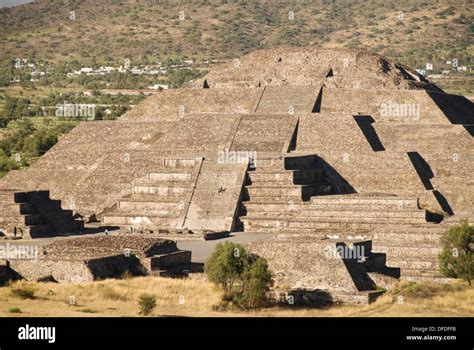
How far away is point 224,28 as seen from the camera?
6097 inches

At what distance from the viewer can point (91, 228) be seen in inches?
2544

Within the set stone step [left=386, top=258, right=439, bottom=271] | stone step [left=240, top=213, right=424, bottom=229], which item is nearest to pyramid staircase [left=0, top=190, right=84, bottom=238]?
stone step [left=240, top=213, right=424, bottom=229]

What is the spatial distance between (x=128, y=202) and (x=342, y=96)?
13601 mm

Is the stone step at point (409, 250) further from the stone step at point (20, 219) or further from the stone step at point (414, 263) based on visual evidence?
the stone step at point (20, 219)

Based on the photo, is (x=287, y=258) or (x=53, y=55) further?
(x=53, y=55)

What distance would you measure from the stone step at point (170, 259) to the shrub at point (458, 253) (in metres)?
8.66

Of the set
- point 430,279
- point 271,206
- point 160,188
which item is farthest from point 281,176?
point 430,279

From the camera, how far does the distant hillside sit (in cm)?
14438

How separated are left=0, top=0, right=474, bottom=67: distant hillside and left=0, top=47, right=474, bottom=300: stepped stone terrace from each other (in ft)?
198

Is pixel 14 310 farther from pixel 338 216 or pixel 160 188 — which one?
pixel 160 188

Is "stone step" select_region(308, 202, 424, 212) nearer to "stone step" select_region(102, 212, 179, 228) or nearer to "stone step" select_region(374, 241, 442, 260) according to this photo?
"stone step" select_region(374, 241, 442, 260)

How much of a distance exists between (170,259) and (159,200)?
13.0m

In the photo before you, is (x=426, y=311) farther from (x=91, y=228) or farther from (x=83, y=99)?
(x=83, y=99)
